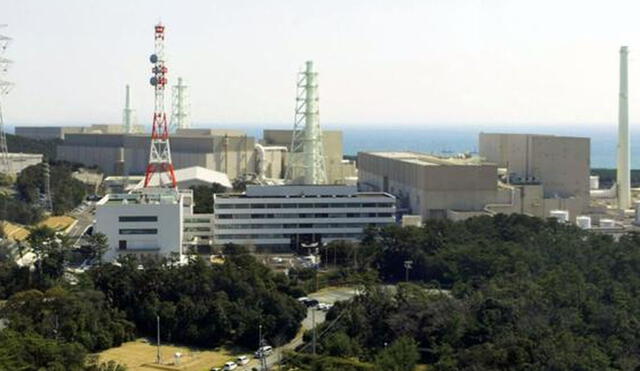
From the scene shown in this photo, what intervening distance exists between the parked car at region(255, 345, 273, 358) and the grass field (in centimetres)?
35

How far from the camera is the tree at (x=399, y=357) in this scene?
11.5 meters

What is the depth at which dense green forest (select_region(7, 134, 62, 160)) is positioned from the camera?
4262 centimetres

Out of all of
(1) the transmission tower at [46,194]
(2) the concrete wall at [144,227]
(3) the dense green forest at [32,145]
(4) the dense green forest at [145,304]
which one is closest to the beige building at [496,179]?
(2) the concrete wall at [144,227]

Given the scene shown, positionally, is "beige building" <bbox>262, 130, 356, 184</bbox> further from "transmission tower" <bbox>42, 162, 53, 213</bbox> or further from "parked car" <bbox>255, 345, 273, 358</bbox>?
"parked car" <bbox>255, 345, 273, 358</bbox>

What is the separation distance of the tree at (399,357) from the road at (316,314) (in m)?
1.90

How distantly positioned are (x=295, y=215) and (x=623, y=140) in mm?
11777

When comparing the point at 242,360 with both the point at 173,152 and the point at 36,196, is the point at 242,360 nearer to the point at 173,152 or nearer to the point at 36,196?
the point at 36,196

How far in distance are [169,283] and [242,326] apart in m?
1.84

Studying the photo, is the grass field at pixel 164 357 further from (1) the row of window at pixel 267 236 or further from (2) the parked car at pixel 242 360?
(1) the row of window at pixel 267 236

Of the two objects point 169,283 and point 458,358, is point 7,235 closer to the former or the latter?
point 169,283

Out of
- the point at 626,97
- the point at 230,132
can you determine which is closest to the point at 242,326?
the point at 626,97

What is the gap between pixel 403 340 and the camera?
12.4 metres

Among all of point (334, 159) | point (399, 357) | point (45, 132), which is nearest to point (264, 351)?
point (399, 357)

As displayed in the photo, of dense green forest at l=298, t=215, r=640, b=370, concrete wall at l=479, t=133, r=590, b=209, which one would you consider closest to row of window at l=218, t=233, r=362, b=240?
dense green forest at l=298, t=215, r=640, b=370
